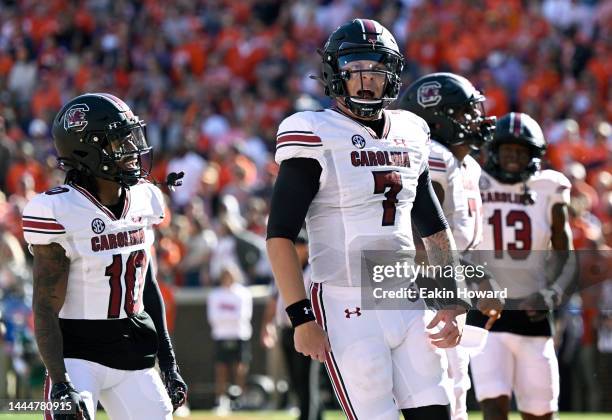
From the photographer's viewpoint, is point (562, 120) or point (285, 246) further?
point (562, 120)

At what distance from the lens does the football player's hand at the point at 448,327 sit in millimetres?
4621

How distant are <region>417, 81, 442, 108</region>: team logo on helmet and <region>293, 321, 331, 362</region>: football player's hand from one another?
2179 millimetres

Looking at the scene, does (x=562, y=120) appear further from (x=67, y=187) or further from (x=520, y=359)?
(x=67, y=187)

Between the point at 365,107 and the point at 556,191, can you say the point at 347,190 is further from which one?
the point at 556,191

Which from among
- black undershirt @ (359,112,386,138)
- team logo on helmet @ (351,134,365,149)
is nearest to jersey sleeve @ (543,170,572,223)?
black undershirt @ (359,112,386,138)

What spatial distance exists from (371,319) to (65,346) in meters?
1.24

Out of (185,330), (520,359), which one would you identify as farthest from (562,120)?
(520,359)

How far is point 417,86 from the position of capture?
643 cm

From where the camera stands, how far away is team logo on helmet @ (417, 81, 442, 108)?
20.6 feet

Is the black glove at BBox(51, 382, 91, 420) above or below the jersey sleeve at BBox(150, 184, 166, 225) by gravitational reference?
below

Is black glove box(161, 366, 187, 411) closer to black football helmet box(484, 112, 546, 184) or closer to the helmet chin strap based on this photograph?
the helmet chin strap

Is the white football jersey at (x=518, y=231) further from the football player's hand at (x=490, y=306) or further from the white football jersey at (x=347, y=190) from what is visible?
the white football jersey at (x=347, y=190)

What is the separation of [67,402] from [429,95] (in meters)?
2.70

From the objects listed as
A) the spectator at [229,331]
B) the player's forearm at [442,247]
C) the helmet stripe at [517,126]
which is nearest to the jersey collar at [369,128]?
the player's forearm at [442,247]
